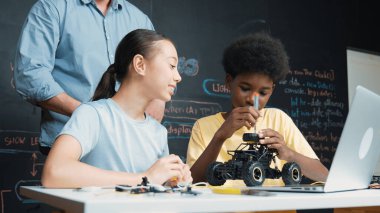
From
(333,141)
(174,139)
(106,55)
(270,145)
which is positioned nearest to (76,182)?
(270,145)

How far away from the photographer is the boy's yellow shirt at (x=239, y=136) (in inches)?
78.2

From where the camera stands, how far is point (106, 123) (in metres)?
1.55

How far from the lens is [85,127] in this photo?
1.44 meters

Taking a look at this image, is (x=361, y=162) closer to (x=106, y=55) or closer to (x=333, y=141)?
(x=106, y=55)

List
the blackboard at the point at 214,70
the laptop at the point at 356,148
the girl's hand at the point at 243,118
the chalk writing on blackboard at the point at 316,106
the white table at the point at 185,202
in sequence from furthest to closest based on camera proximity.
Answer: the chalk writing on blackboard at the point at 316,106 < the blackboard at the point at 214,70 < the girl's hand at the point at 243,118 < the laptop at the point at 356,148 < the white table at the point at 185,202

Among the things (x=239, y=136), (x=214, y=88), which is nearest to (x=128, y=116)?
(x=239, y=136)

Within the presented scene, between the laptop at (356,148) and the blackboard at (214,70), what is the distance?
1.94 m

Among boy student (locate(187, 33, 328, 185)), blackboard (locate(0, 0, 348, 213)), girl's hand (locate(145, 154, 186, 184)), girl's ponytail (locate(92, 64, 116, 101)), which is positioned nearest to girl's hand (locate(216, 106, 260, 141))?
boy student (locate(187, 33, 328, 185))

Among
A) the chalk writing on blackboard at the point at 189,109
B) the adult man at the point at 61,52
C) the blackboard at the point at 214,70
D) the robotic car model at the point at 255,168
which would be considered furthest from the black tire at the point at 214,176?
the chalk writing on blackboard at the point at 189,109

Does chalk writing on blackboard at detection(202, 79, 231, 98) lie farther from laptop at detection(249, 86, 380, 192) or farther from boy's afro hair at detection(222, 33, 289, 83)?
laptop at detection(249, 86, 380, 192)

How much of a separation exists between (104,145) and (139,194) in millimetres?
574

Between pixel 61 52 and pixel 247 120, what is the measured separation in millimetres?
876

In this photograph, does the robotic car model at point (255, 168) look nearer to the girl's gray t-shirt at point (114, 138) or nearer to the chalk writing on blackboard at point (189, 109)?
the girl's gray t-shirt at point (114, 138)

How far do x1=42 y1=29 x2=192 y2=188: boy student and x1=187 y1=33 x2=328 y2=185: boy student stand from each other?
0.22 m
